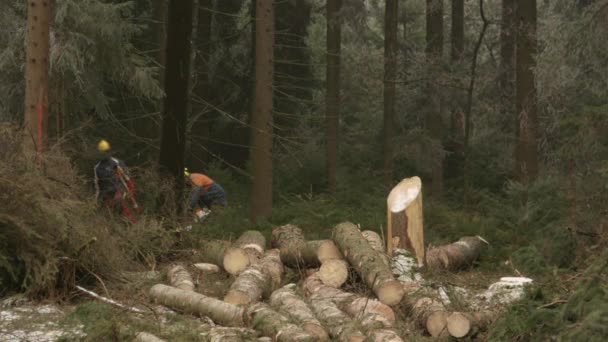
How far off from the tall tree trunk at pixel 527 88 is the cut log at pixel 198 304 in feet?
31.7

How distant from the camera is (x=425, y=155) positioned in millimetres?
23719

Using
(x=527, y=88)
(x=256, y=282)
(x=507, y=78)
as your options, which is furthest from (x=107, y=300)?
(x=507, y=78)

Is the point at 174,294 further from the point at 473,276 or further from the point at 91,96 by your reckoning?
the point at 91,96

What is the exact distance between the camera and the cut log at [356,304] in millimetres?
7504

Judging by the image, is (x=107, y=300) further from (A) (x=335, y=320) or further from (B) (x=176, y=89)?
(B) (x=176, y=89)

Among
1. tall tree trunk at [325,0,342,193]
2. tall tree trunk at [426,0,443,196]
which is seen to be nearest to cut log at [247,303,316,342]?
tall tree trunk at [325,0,342,193]

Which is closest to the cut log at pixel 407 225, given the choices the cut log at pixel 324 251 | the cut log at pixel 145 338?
the cut log at pixel 324 251

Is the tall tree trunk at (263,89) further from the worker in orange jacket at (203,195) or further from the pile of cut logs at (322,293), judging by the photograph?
the pile of cut logs at (322,293)

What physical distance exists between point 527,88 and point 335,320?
11024 millimetres

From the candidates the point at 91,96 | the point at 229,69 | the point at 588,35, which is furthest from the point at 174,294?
the point at 229,69

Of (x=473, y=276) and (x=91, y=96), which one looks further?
(x=91, y=96)

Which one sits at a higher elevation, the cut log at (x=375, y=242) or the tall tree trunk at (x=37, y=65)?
the tall tree trunk at (x=37, y=65)

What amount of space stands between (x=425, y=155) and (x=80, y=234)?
1591 cm

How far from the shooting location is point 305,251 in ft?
34.6
